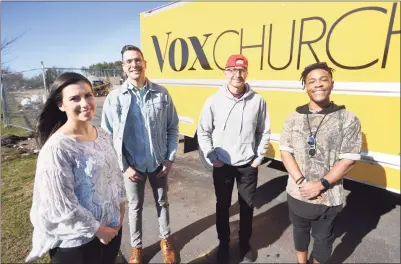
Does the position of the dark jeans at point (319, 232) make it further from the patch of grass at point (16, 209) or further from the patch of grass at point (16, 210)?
the patch of grass at point (16, 209)

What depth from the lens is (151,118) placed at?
7.02 ft

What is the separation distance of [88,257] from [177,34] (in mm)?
3852

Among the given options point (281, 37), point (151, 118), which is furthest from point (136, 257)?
point (281, 37)

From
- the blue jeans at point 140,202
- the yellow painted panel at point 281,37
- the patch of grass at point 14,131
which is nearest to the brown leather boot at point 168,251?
the blue jeans at point 140,202

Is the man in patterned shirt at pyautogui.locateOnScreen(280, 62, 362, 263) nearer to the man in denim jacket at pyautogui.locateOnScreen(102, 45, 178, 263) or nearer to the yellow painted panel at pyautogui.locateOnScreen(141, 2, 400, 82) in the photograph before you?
the yellow painted panel at pyautogui.locateOnScreen(141, 2, 400, 82)

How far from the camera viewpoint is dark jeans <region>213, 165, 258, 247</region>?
7.65ft

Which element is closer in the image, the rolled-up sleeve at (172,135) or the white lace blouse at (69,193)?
the white lace blouse at (69,193)

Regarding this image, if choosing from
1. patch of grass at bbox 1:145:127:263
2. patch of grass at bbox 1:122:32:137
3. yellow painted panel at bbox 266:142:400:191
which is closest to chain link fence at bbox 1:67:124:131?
patch of grass at bbox 1:122:32:137

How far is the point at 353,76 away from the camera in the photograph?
2531 mm

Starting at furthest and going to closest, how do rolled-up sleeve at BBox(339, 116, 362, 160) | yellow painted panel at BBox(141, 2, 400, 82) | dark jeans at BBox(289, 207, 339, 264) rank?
yellow painted panel at BBox(141, 2, 400, 82) < dark jeans at BBox(289, 207, 339, 264) < rolled-up sleeve at BBox(339, 116, 362, 160)

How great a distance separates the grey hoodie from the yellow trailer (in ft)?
3.34

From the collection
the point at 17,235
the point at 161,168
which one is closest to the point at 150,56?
the point at 161,168

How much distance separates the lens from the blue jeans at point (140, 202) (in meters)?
2.28

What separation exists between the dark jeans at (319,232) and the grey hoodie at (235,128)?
24.6 inches
